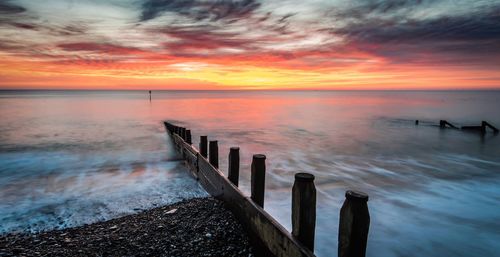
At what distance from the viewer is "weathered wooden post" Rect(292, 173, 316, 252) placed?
3.43 metres

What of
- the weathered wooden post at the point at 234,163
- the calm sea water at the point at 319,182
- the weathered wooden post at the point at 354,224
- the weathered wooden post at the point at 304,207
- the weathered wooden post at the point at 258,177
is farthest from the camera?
the calm sea water at the point at 319,182

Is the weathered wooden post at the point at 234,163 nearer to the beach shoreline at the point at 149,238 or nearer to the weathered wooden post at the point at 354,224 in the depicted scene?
the beach shoreline at the point at 149,238

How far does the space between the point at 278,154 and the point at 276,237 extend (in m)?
11.9

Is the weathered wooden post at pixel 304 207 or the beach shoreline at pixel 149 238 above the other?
the weathered wooden post at pixel 304 207

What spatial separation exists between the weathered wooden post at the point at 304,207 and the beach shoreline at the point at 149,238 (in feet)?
4.55

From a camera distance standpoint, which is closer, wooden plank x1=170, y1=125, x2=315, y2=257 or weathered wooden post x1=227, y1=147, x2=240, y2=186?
wooden plank x1=170, y1=125, x2=315, y2=257

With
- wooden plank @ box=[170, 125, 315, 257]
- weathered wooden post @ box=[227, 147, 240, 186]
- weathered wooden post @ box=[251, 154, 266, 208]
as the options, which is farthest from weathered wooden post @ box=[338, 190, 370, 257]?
weathered wooden post @ box=[227, 147, 240, 186]

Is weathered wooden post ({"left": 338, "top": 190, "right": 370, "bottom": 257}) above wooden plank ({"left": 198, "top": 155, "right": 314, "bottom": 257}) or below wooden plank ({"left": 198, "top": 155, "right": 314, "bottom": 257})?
above

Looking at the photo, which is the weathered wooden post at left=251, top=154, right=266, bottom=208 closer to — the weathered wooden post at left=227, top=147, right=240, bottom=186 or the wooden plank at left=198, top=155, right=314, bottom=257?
the wooden plank at left=198, top=155, right=314, bottom=257

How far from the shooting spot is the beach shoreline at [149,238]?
15.5ft

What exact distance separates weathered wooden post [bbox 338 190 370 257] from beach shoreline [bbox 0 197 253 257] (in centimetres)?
208

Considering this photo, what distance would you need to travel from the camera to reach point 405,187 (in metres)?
10.1

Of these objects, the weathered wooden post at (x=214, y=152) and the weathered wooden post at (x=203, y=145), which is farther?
the weathered wooden post at (x=203, y=145)

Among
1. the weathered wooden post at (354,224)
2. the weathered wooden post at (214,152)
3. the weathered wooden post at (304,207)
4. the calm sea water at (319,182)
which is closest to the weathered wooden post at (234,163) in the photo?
the weathered wooden post at (214,152)
